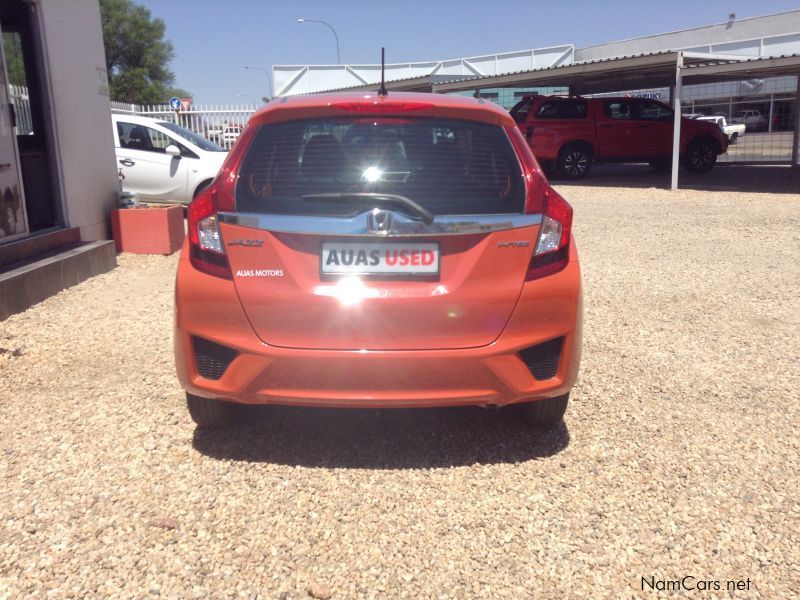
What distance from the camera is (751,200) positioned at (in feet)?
46.6

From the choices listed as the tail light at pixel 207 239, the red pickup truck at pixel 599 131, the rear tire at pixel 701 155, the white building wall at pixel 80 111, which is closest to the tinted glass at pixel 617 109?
the red pickup truck at pixel 599 131

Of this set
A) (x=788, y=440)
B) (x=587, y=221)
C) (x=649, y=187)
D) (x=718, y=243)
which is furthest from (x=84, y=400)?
(x=649, y=187)

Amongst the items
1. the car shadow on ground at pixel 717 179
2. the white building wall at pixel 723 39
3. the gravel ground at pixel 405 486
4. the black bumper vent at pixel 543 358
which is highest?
the white building wall at pixel 723 39

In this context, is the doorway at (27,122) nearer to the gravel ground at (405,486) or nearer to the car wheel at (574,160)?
the gravel ground at (405,486)

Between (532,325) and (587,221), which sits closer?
(532,325)

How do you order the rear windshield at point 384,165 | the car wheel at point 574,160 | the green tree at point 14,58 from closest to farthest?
the rear windshield at point 384,165
the green tree at point 14,58
the car wheel at point 574,160

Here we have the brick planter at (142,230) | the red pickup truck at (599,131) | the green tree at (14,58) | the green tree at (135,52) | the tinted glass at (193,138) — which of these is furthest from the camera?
the green tree at (135,52)

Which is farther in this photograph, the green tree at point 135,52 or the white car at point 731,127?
the green tree at point 135,52

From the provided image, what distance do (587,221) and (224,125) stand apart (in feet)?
48.5

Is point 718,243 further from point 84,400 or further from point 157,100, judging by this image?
point 157,100

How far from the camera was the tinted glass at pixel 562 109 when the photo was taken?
57.8ft

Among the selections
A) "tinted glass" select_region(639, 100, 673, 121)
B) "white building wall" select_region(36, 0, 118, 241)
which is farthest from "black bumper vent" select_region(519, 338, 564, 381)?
"tinted glass" select_region(639, 100, 673, 121)

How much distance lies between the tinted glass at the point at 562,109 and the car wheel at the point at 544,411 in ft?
49.6

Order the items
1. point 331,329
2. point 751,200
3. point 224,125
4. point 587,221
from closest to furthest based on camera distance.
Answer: point 331,329, point 587,221, point 751,200, point 224,125
